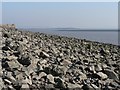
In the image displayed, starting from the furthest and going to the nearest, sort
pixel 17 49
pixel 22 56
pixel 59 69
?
pixel 17 49
pixel 22 56
pixel 59 69

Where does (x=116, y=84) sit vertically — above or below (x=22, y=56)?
below

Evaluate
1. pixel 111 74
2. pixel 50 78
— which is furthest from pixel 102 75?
pixel 50 78

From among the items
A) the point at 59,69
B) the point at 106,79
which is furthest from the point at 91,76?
the point at 59,69

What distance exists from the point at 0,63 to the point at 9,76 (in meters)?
1.35

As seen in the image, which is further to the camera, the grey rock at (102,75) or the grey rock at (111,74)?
the grey rock at (111,74)

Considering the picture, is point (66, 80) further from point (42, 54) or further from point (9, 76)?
point (42, 54)

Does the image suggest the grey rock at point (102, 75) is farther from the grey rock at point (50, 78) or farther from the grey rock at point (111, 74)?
the grey rock at point (50, 78)

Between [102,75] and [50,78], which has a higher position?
[50,78]

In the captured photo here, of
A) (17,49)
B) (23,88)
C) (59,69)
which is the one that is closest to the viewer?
(23,88)

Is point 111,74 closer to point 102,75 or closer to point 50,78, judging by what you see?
point 102,75

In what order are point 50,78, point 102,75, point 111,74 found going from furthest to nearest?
point 111,74 < point 102,75 < point 50,78

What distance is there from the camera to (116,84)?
332 inches

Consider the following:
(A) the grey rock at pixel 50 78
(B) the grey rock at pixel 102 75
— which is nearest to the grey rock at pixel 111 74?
(B) the grey rock at pixel 102 75

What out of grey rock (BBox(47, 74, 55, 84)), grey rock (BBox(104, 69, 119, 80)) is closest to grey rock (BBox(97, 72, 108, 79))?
grey rock (BBox(104, 69, 119, 80))
